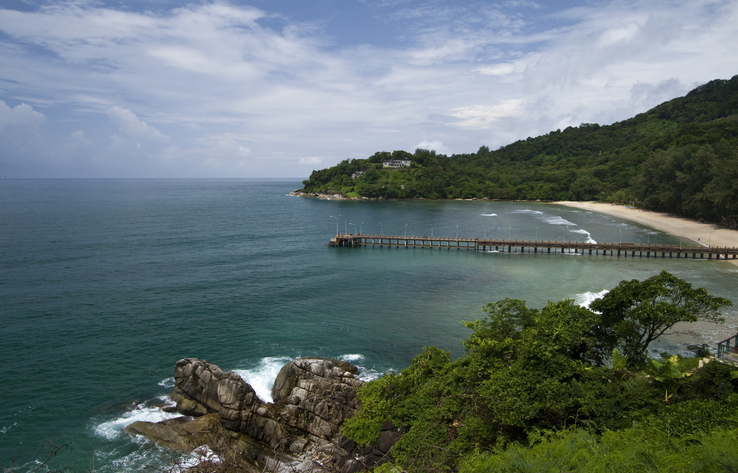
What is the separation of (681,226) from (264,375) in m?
90.2

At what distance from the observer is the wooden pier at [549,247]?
2507 inches

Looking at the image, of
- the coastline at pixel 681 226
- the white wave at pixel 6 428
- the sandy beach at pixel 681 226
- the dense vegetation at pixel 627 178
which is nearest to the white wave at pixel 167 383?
the white wave at pixel 6 428

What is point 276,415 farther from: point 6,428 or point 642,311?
point 642,311

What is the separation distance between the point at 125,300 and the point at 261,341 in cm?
1779

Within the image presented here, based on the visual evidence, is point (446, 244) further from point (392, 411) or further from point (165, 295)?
point (392, 411)

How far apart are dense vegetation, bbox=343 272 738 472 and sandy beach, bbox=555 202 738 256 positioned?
58.5 metres

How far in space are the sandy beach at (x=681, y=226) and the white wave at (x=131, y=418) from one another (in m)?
77.0

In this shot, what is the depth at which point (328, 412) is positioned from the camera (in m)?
24.1

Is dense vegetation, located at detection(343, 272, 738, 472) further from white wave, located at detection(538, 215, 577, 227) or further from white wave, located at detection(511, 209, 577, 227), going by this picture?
white wave, located at detection(511, 209, 577, 227)

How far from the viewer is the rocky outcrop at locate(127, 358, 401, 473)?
71.3 ft

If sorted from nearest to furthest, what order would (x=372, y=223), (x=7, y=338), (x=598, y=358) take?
(x=598, y=358)
(x=7, y=338)
(x=372, y=223)

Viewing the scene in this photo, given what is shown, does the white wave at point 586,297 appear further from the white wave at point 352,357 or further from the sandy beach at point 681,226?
the sandy beach at point 681,226

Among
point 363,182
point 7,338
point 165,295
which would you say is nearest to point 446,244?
point 165,295

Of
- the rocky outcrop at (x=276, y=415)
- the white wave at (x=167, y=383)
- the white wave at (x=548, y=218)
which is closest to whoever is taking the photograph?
the rocky outcrop at (x=276, y=415)
